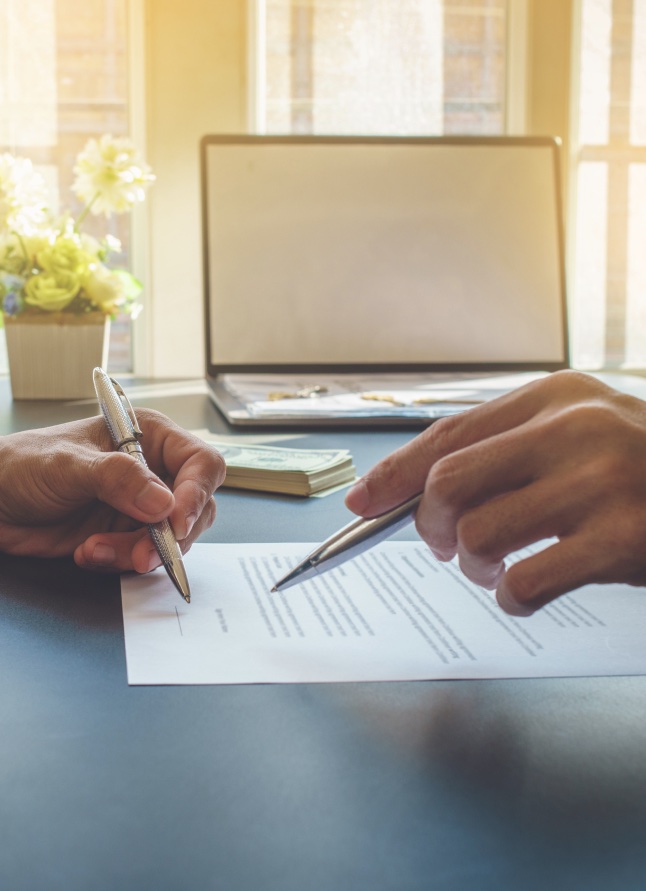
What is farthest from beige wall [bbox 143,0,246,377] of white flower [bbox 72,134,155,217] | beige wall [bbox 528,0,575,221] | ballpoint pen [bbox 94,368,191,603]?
ballpoint pen [bbox 94,368,191,603]

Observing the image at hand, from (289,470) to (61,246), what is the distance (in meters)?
0.84

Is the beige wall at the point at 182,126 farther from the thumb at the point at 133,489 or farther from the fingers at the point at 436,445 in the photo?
the fingers at the point at 436,445

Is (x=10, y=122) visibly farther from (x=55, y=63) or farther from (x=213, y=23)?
(x=213, y=23)

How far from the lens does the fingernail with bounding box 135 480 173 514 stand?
64 centimetres

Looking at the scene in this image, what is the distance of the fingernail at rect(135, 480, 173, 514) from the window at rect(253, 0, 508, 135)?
252cm

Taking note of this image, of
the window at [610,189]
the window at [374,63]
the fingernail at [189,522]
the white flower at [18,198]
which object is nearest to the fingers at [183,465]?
the fingernail at [189,522]

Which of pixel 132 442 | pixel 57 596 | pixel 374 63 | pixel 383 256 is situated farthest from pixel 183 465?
pixel 374 63

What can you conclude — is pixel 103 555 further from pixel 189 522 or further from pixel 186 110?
pixel 186 110

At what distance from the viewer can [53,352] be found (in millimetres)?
1586

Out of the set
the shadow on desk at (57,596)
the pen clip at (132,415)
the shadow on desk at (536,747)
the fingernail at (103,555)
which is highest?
the pen clip at (132,415)

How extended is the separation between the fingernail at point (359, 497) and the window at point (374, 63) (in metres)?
2.63

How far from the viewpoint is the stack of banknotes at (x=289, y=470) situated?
0.93 m

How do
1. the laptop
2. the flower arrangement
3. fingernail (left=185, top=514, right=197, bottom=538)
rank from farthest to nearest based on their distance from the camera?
the laptop → the flower arrangement → fingernail (left=185, top=514, right=197, bottom=538)

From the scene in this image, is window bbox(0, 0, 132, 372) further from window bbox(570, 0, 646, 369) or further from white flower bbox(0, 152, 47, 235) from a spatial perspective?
window bbox(570, 0, 646, 369)
